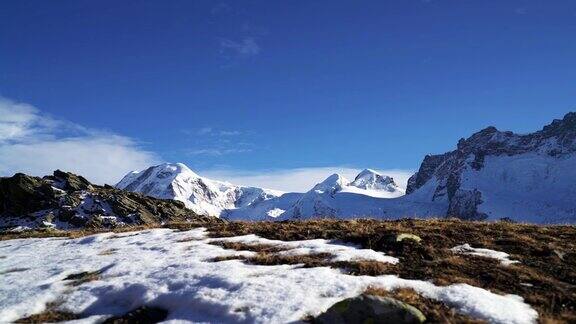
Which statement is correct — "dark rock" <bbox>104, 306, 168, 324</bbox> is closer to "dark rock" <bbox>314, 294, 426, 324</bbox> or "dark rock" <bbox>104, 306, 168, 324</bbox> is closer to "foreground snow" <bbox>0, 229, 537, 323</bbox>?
"foreground snow" <bbox>0, 229, 537, 323</bbox>

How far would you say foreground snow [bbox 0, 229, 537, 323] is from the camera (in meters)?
13.4

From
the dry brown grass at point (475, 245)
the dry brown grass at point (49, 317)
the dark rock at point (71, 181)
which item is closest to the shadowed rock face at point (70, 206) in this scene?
the dark rock at point (71, 181)

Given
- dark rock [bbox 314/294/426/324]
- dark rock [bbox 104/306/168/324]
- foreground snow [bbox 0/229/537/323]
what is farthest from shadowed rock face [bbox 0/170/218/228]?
dark rock [bbox 314/294/426/324]

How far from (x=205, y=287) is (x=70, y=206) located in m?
70.5

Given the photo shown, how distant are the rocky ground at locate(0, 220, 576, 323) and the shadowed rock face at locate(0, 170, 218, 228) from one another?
2012 inches

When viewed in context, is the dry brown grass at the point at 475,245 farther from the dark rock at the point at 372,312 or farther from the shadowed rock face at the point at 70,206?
the shadowed rock face at the point at 70,206

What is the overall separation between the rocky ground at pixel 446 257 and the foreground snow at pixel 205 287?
1.63ft

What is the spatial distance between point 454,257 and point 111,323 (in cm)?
1093

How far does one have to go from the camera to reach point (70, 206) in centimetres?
7912

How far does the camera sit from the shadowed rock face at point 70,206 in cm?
7519

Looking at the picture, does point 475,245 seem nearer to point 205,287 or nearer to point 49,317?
point 205,287

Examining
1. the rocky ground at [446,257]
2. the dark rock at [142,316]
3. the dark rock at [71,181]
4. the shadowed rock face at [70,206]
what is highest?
the dark rock at [71,181]

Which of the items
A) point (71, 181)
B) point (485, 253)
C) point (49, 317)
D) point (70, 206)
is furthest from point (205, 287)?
point (71, 181)

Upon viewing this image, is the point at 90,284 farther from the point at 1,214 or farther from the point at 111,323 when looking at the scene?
the point at 1,214
